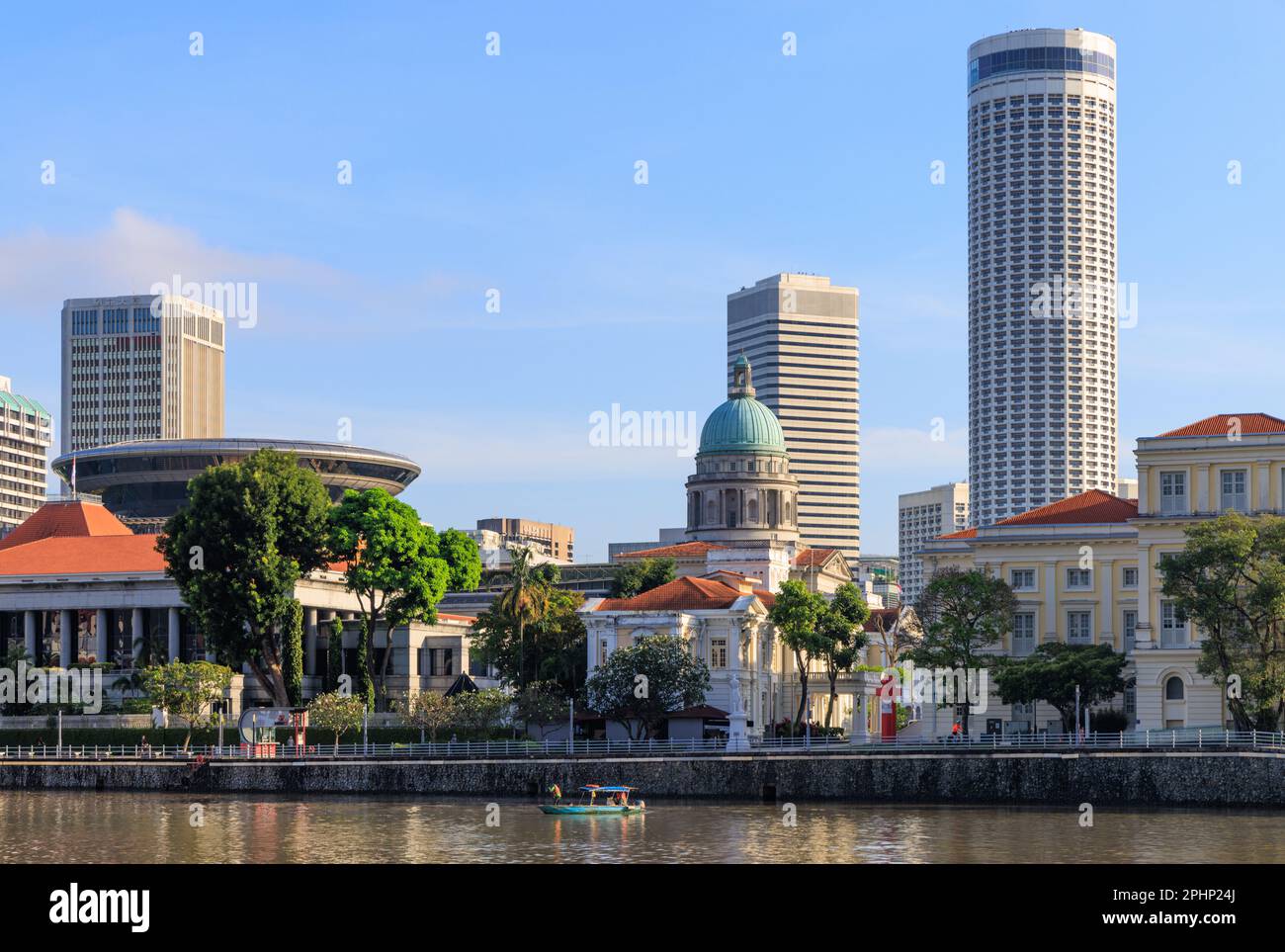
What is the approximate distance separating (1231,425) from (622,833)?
4912 cm

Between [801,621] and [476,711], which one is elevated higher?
[801,621]

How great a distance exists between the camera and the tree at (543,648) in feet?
404

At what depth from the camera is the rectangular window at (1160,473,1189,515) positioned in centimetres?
10800

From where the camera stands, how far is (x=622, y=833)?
74312mm

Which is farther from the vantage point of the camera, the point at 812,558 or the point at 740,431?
the point at 740,431

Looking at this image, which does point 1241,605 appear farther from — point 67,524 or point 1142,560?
point 67,524

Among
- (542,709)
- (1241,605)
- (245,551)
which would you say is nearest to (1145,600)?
(1241,605)

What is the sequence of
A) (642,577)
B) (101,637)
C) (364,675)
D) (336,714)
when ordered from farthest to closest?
(642,577) → (101,637) → (364,675) → (336,714)

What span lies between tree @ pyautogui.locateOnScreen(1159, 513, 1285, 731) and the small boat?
2750 cm

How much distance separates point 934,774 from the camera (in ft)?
297

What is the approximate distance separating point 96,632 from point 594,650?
120 ft
